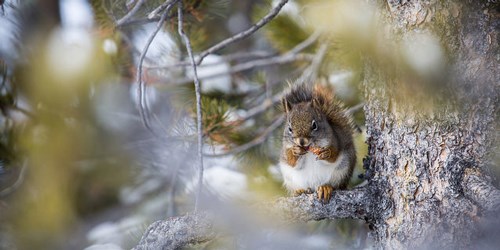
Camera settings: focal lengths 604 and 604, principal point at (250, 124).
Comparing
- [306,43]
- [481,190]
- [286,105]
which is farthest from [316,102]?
[481,190]

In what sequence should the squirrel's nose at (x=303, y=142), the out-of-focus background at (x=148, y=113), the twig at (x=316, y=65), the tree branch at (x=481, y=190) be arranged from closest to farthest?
the tree branch at (x=481, y=190), the squirrel's nose at (x=303, y=142), the out-of-focus background at (x=148, y=113), the twig at (x=316, y=65)

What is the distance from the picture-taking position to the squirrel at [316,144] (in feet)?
6.11

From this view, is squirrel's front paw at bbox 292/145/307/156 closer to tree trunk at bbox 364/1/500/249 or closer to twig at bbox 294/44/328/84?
tree trunk at bbox 364/1/500/249

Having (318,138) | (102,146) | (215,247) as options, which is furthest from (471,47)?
(102,146)

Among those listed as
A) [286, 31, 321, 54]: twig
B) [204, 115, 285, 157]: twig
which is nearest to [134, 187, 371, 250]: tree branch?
[204, 115, 285, 157]: twig

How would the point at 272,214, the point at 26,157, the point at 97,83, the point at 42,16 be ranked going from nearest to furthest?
the point at 272,214 → the point at 26,157 → the point at 97,83 → the point at 42,16

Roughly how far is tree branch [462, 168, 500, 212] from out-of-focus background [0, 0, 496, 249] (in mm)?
269

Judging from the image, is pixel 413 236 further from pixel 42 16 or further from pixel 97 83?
pixel 42 16

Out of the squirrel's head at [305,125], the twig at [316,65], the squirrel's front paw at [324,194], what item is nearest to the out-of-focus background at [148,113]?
the twig at [316,65]

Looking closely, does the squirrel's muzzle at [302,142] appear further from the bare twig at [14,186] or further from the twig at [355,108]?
the bare twig at [14,186]

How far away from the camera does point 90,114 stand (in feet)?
11.4

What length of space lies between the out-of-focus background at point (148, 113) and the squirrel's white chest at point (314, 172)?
181 millimetres

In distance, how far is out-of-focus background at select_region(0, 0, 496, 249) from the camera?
7.02 ft

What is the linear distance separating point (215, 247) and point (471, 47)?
99cm
